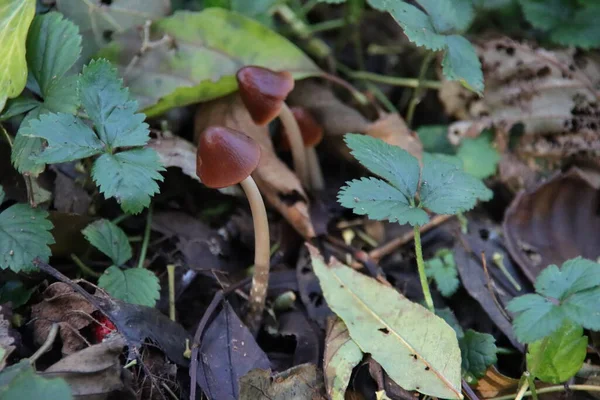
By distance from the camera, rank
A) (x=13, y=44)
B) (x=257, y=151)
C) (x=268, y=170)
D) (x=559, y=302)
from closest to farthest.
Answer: (x=559, y=302), (x=257, y=151), (x=13, y=44), (x=268, y=170)

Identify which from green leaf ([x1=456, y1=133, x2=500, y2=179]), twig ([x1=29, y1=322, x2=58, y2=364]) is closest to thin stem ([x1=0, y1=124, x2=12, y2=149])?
twig ([x1=29, y1=322, x2=58, y2=364])

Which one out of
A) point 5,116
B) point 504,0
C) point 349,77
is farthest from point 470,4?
point 5,116

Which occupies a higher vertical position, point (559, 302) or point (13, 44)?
point (13, 44)

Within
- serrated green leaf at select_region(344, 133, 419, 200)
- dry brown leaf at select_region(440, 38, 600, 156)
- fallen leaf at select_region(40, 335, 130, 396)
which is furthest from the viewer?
dry brown leaf at select_region(440, 38, 600, 156)

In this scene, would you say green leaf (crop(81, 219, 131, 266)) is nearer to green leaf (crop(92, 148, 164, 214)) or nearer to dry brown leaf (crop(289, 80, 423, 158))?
green leaf (crop(92, 148, 164, 214))

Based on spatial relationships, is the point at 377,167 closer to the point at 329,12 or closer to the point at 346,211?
the point at 346,211

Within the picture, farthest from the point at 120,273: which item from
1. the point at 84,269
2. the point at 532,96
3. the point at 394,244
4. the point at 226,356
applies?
the point at 532,96

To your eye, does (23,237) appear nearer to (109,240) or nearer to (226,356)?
(109,240)

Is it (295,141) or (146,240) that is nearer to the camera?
(146,240)
